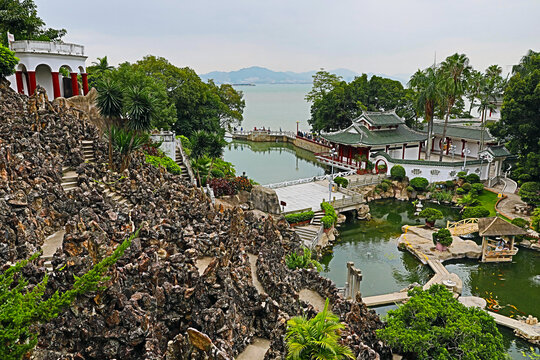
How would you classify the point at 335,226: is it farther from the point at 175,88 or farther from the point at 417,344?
the point at 175,88

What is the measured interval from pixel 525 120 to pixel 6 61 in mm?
36420

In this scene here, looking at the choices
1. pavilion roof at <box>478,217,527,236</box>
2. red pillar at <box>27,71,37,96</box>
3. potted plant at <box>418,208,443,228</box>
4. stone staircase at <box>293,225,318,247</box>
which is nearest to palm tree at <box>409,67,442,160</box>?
potted plant at <box>418,208,443,228</box>

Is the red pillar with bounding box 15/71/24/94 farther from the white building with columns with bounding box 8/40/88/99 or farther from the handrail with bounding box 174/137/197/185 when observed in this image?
the handrail with bounding box 174/137/197/185

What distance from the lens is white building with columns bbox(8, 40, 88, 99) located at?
897 inches

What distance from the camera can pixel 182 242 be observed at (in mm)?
14414

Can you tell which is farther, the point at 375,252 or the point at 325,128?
the point at 325,128

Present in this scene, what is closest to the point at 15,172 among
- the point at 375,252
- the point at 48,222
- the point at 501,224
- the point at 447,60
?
the point at 48,222

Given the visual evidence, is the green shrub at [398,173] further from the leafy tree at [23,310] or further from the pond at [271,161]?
the leafy tree at [23,310]

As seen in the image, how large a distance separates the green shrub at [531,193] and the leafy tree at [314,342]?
26.2 metres

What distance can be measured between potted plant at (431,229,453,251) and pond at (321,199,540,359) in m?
1.09

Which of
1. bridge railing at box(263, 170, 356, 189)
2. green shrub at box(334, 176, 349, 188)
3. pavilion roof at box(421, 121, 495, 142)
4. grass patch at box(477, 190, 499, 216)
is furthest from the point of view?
pavilion roof at box(421, 121, 495, 142)

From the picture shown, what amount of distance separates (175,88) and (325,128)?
69.6 feet

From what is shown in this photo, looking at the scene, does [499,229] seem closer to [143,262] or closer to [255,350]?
[255,350]

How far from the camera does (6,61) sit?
65.8 feet
